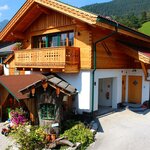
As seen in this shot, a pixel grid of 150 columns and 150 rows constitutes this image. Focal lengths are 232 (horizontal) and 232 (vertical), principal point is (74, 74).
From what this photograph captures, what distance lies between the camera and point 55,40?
A: 54.4ft

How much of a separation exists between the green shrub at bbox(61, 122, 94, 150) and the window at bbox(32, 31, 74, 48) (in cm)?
587

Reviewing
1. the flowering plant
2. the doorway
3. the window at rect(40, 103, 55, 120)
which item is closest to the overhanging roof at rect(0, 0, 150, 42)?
the doorway

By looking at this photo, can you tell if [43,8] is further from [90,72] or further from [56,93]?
[56,93]

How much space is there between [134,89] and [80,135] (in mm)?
8383

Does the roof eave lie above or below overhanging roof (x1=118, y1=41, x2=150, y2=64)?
above

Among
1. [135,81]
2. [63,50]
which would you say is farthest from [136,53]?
[63,50]

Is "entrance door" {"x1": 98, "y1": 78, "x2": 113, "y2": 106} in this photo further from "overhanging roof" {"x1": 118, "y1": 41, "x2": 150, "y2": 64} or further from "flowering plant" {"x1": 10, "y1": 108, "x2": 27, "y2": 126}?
"flowering plant" {"x1": 10, "y1": 108, "x2": 27, "y2": 126}

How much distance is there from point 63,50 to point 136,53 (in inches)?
199

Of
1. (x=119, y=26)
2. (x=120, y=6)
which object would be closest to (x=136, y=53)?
(x=119, y=26)

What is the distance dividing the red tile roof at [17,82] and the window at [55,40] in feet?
9.75

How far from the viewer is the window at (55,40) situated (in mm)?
15419

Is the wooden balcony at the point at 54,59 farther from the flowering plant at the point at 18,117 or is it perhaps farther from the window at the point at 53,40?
the flowering plant at the point at 18,117

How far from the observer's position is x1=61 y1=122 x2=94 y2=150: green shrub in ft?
36.0

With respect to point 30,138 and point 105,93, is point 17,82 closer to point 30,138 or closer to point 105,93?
point 30,138
